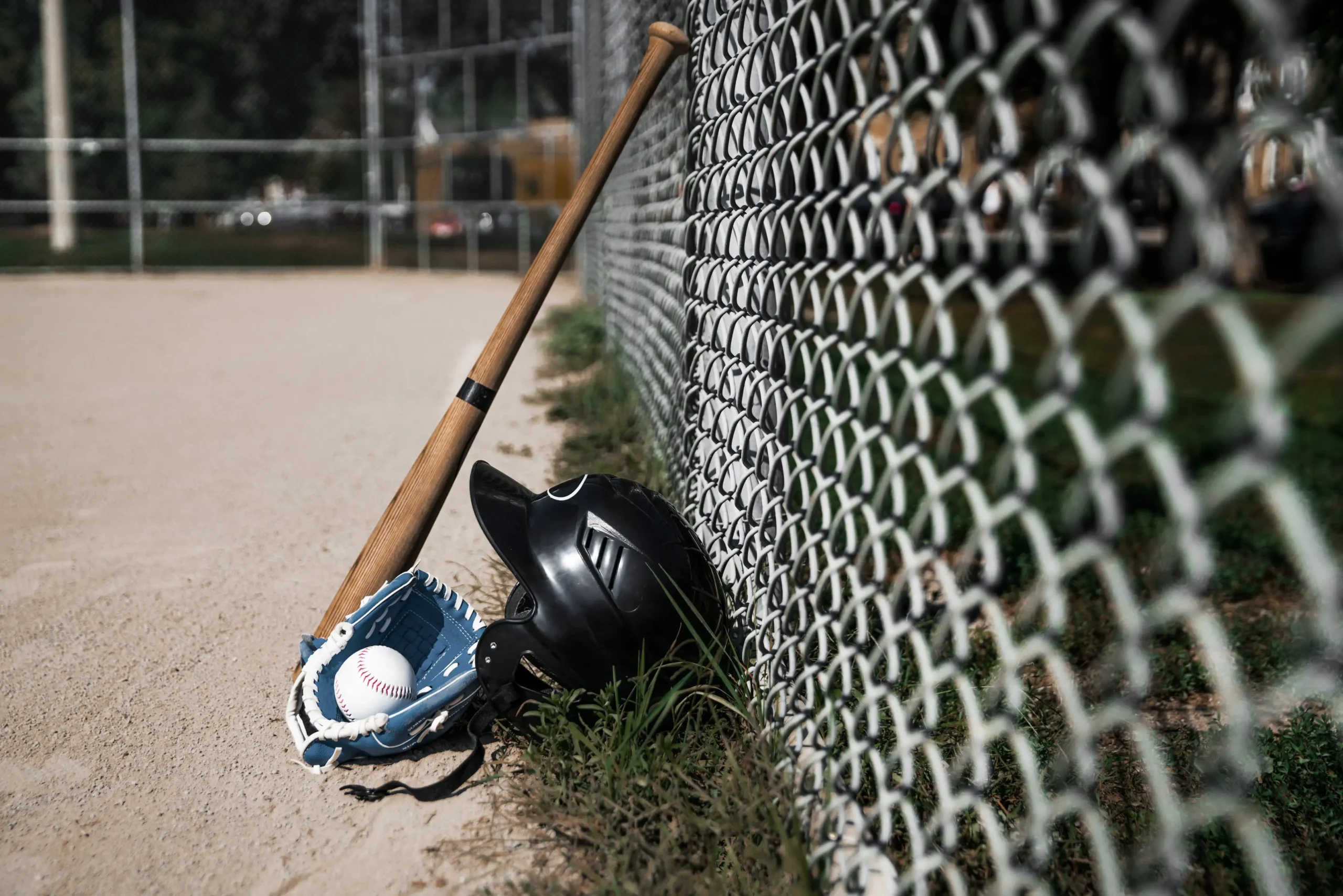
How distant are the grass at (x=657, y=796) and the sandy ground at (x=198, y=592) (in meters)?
0.16

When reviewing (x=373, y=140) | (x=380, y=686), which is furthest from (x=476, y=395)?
(x=373, y=140)

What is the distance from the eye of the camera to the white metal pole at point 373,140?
1691 centimetres

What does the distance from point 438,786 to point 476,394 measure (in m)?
1.06

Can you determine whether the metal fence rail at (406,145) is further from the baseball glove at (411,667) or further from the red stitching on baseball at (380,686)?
the red stitching on baseball at (380,686)

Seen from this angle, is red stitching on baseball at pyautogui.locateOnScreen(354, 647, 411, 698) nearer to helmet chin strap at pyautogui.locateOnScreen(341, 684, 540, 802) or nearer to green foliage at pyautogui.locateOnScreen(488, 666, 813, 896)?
helmet chin strap at pyautogui.locateOnScreen(341, 684, 540, 802)

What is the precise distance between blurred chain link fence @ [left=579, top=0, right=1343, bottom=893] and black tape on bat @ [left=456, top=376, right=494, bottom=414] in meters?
0.57

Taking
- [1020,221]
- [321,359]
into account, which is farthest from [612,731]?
[321,359]

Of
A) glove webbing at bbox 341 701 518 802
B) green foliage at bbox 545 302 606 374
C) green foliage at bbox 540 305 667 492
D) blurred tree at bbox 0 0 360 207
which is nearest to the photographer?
glove webbing at bbox 341 701 518 802

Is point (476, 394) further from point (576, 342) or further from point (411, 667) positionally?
point (576, 342)

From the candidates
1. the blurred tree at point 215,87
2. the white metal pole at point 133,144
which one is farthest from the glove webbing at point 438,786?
the blurred tree at point 215,87

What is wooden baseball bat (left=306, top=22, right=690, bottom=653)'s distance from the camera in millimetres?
2779

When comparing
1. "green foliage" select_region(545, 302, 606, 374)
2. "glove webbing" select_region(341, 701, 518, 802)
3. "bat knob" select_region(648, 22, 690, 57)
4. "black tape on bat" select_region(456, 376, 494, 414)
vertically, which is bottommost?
"glove webbing" select_region(341, 701, 518, 802)

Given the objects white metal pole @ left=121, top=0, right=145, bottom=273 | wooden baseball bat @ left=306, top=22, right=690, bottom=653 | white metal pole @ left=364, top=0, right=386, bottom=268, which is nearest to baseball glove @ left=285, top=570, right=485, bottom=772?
wooden baseball bat @ left=306, top=22, right=690, bottom=653

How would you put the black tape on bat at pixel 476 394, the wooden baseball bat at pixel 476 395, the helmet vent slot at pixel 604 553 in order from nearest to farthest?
the helmet vent slot at pixel 604 553
the wooden baseball bat at pixel 476 395
the black tape on bat at pixel 476 394
